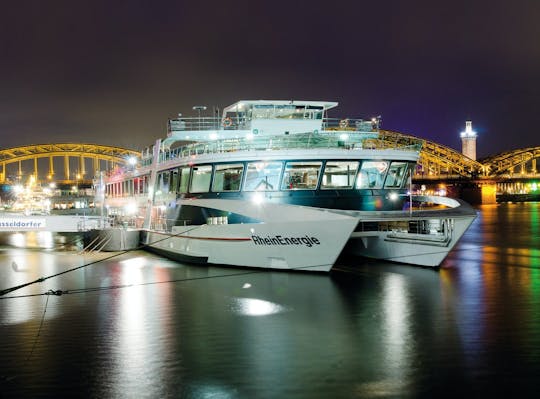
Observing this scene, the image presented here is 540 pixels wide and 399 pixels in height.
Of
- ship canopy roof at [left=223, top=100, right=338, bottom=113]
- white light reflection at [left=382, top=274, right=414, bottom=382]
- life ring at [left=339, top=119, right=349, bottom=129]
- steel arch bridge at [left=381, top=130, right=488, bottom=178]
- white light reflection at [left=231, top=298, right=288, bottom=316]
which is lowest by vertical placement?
white light reflection at [left=382, top=274, right=414, bottom=382]

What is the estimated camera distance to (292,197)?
21266 mm

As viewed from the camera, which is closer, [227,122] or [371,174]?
[371,174]

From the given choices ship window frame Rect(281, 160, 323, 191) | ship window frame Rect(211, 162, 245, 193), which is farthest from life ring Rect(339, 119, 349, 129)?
ship window frame Rect(211, 162, 245, 193)

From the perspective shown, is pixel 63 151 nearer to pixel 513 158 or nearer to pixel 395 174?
pixel 513 158

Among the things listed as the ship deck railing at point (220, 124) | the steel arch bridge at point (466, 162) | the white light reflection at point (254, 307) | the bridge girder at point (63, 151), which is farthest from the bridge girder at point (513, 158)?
the white light reflection at point (254, 307)

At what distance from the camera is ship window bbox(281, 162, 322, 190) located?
21.5m

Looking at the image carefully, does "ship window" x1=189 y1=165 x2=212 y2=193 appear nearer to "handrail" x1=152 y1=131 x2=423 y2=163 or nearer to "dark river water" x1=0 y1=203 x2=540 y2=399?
"handrail" x1=152 y1=131 x2=423 y2=163

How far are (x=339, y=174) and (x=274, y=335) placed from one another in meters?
10.5

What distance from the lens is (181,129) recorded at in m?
25.8

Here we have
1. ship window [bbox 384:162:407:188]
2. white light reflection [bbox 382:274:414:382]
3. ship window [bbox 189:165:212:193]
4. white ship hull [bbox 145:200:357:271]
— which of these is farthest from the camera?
ship window [bbox 384:162:407:188]

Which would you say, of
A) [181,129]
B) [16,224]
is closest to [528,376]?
[181,129]

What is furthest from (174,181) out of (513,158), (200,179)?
(513,158)

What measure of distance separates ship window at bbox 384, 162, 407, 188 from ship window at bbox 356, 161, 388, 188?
0.32 m

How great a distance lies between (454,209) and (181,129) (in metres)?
13.3
